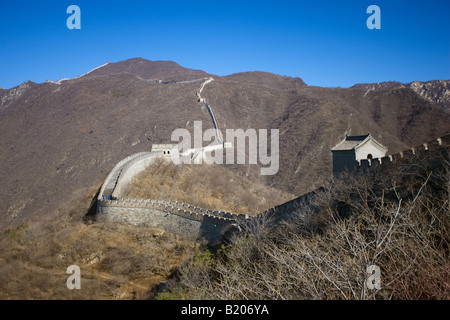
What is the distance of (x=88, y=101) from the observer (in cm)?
10175

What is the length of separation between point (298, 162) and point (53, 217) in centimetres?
4531

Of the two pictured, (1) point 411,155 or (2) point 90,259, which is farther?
(2) point 90,259

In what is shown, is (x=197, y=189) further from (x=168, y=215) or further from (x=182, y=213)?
(x=182, y=213)

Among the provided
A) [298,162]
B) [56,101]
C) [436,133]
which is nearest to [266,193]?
[298,162]

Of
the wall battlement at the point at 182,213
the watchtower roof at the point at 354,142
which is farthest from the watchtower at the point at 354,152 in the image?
the wall battlement at the point at 182,213

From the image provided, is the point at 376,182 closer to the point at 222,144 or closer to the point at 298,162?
the point at 222,144
